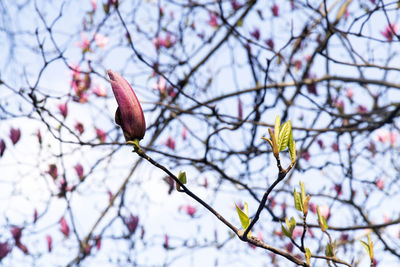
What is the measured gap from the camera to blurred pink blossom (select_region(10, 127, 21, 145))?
7.69ft

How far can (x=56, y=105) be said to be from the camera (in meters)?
2.41

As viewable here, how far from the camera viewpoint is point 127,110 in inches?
26.8

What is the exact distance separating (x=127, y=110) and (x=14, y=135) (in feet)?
6.11

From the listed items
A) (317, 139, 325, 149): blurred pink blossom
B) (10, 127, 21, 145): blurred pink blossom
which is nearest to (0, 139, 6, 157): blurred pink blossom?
(10, 127, 21, 145): blurred pink blossom

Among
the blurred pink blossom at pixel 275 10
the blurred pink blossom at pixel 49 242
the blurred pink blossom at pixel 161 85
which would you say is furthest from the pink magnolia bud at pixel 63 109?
the blurred pink blossom at pixel 275 10

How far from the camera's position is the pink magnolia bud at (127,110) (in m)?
0.68

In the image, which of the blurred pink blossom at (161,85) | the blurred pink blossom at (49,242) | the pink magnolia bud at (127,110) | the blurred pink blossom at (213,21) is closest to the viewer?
the pink magnolia bud at (127,110)

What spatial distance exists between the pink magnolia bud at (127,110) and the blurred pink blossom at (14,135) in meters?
1.83

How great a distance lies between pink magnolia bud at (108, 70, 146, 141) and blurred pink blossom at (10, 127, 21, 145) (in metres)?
1.83

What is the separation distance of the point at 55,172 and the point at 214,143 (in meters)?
0.86

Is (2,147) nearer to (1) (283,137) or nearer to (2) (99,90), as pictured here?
(2) (99,90)

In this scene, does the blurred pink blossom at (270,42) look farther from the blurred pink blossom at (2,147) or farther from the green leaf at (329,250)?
the green leaf at (329,250)

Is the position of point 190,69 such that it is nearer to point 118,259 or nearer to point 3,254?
point 118,259

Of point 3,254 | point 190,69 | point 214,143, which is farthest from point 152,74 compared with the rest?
point 3,254
